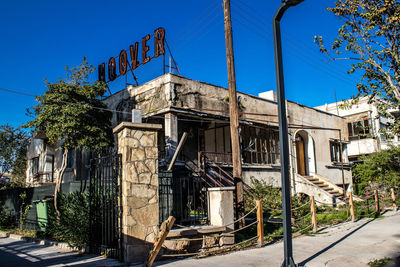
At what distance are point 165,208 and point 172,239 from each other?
1.01m

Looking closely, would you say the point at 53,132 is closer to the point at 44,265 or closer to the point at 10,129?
the point at 44,265

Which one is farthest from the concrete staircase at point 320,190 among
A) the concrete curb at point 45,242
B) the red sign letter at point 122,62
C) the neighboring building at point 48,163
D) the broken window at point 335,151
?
the concrete curb at point 45,242

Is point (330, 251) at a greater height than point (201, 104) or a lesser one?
lesser

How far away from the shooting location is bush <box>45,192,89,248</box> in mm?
8156

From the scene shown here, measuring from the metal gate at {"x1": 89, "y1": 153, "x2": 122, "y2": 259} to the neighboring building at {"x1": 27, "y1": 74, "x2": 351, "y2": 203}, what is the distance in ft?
14.4

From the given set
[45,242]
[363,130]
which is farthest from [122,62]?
[363,130]

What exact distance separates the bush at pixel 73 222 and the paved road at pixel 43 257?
375mm

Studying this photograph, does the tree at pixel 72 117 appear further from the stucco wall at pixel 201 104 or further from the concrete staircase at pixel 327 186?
the concrete staircase at pixel 327 186

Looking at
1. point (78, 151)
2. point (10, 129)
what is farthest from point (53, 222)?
point (10, 129)

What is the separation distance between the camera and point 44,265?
6637 mm

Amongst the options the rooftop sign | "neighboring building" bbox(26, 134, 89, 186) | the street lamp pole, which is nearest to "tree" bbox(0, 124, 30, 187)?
"neighboring building" bbox(26, 134, 89, 186)

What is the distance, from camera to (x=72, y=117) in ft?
48.1

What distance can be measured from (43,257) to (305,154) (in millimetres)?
18211

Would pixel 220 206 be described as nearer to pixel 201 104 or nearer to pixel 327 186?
pixel 201 104
